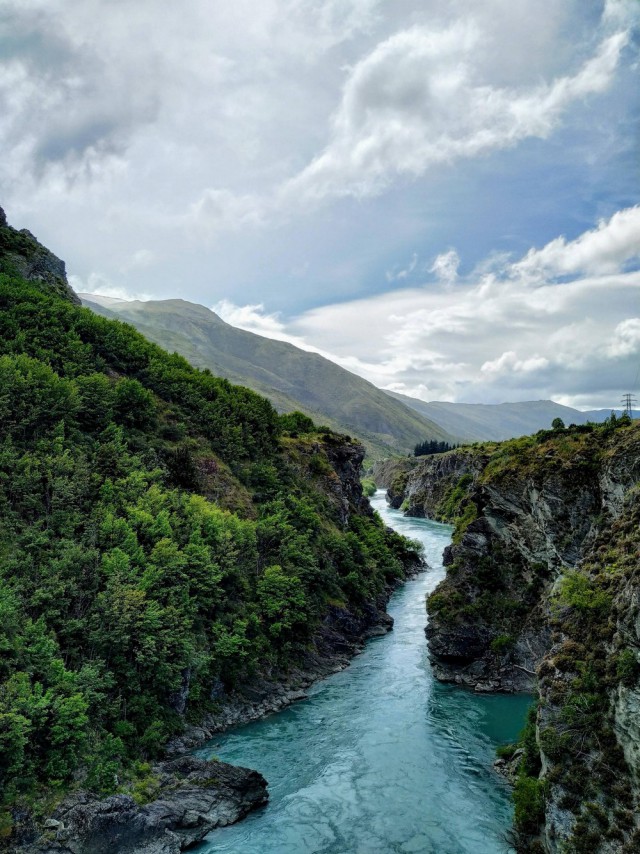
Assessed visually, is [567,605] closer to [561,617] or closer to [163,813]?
[561,617]

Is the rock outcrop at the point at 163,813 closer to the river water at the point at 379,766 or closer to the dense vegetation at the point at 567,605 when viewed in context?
the river water at the point at 379,766

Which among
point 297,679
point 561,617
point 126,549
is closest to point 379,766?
point 297,679

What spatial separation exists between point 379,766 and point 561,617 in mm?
15213

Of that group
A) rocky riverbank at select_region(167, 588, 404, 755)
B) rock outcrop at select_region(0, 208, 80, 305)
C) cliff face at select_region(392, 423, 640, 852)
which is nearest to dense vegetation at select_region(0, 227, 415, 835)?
rock outcrop at select_region(0, 208, 80, 305)

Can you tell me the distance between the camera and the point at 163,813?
25.9 metres

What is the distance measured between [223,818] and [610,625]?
22.4 metres

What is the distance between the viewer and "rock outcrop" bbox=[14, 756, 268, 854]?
23438mm

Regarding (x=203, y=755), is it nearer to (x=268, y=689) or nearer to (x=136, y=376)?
(x=268, y=689)

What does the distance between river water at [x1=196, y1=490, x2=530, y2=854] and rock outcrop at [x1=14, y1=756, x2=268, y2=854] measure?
96cm

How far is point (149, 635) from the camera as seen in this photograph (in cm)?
3412

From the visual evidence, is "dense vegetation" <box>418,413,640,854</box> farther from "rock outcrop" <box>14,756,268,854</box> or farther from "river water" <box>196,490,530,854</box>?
"rock outcrop" <box>14,756,268,854</box>

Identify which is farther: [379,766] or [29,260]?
[29,260]

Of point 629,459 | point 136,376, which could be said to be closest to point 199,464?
point 136,376

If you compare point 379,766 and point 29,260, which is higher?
point 29,260
